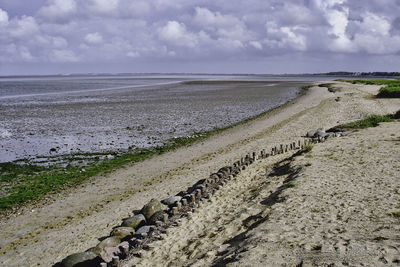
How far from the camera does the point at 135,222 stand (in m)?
10.7

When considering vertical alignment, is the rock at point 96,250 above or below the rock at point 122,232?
below

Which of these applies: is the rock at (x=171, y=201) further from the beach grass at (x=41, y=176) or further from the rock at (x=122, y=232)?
the beach grass at (x=41, y=176)

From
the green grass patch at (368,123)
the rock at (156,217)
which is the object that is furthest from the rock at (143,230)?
the green grass patch at (368,123)

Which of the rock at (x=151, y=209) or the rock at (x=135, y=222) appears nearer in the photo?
the rock at (x=135, y=222)

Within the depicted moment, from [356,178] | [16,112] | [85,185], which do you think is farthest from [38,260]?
[16,112]

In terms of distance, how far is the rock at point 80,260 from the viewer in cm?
855

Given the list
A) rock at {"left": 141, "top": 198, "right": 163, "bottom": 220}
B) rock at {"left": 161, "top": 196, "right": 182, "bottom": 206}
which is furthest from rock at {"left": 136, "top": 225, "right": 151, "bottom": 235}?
rock at {"left": 161, "top": 196, "right": 182, "bottom": 206}

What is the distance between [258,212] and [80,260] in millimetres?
4977

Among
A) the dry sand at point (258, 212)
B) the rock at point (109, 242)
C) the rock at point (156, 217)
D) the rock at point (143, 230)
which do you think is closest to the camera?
the dry sand at point (258, 212)

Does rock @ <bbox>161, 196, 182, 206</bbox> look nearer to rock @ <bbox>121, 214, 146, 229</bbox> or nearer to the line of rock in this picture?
the line of rock

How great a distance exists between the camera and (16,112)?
41844 millimetres

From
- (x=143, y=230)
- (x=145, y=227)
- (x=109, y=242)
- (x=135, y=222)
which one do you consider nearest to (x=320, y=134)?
(x=135, y=222)

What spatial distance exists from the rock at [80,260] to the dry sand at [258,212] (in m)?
0.94

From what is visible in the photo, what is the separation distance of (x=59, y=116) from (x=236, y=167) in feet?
93.8
